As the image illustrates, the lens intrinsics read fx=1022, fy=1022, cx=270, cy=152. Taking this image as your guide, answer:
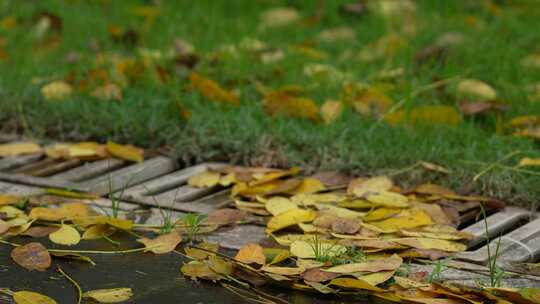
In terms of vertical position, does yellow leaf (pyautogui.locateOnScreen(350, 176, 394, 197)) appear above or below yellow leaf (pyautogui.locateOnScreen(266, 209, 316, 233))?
above

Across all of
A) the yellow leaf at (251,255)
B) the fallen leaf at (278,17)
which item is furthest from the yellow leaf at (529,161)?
the fallen leaf at (278,17)

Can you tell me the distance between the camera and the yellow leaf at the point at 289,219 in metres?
2.48

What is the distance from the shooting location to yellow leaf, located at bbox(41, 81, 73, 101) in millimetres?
3533

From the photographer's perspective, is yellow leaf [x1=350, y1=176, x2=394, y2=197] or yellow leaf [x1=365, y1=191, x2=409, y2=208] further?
yellow leaf [x1=350, y1=176, x2=394, y2=197]

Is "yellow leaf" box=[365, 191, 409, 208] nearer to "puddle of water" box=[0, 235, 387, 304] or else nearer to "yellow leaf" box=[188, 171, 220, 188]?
"yellow leaf" box=[188, 171, 220, 188]

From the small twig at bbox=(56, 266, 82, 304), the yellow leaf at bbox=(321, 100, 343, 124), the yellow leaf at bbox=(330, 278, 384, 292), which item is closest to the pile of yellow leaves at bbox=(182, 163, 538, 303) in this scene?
the yellow leaf at bbox=(330, 278, 384, 292)

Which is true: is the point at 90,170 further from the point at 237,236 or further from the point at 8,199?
the point at 237,236

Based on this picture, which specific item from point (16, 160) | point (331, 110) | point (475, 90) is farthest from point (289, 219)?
point (475, 90)

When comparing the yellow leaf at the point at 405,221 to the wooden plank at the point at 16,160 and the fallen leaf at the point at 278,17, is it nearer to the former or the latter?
the wooden plank at the point at 16,160

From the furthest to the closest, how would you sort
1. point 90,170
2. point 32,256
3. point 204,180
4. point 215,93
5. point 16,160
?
point 215,93, point 16,160, point 90,170, point 204,180, point 32,256

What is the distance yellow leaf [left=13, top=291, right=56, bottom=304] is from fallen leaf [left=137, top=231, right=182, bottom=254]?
1.32 feet

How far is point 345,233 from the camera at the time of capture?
2.43 meters

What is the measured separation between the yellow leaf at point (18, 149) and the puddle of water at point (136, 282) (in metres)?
0.95

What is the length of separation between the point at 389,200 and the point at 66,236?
33.0 inches
